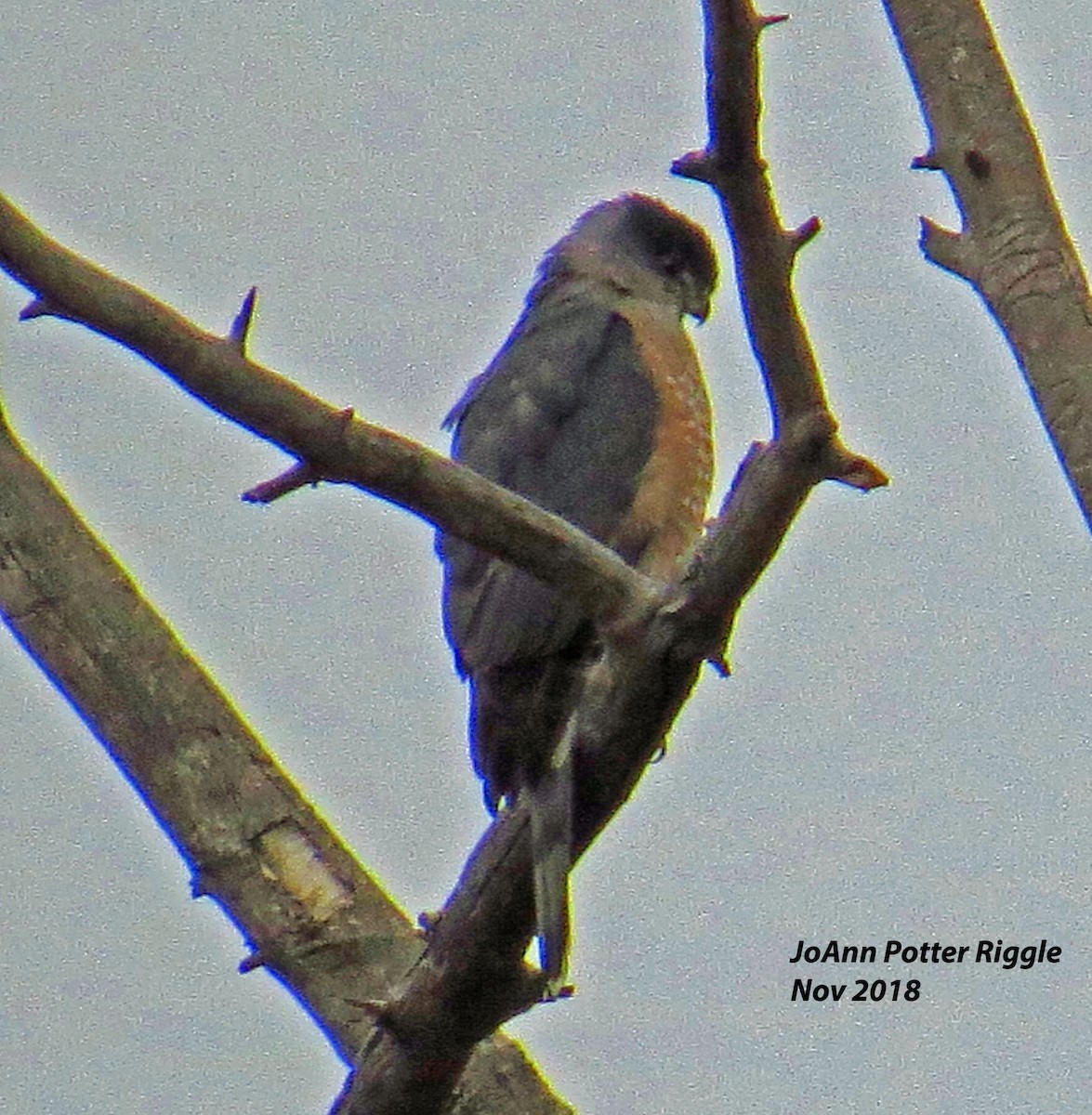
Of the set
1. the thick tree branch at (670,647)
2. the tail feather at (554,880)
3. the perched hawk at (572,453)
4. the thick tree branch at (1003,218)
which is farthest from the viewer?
the perched hawk at (572,453)

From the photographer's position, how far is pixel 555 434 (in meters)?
5.34

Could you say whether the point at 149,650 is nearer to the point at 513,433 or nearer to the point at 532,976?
the point at 513,433

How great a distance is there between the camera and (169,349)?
3201 millimetres

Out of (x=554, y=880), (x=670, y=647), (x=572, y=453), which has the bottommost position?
(x=554, y=880)

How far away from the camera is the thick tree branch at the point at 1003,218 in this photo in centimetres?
402

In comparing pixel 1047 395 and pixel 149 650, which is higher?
pixel 149 650

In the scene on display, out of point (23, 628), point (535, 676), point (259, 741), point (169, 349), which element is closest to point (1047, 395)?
point (535, 676)

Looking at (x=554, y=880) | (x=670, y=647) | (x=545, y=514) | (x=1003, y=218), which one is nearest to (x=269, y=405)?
(x=545, y=514)

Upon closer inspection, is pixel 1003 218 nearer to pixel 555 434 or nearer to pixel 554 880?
pixel 555 434

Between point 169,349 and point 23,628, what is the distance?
6.63ft

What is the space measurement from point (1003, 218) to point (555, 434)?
144 cm

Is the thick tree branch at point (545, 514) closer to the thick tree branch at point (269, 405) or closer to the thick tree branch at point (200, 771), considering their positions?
the thick tree branch at point (269, 405)

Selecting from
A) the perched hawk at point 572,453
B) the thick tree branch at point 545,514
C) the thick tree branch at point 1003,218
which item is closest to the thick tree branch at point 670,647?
the thick tree branch at point 545,514

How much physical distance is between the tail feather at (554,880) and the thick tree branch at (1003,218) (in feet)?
3.59
